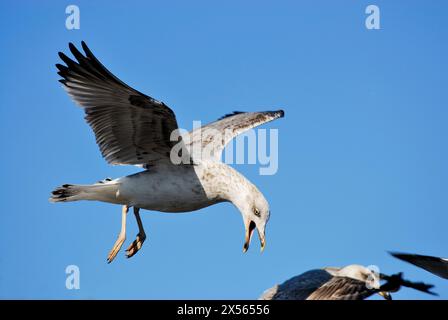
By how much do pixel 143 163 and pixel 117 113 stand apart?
2.33ft

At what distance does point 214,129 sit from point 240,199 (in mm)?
1560

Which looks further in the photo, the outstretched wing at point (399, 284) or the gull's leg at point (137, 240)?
the gull's leg at point (137, 240)

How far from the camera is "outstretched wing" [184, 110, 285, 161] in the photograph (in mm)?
10578

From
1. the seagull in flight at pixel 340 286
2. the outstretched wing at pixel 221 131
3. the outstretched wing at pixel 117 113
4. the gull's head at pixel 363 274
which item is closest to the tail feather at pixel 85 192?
the outstretched wing at pixel 117 113

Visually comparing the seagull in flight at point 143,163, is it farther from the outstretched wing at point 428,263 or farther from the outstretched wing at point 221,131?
the outstretched wing at point 428,263

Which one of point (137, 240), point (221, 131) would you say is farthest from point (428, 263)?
point (137, 240)

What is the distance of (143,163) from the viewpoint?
33.1ft

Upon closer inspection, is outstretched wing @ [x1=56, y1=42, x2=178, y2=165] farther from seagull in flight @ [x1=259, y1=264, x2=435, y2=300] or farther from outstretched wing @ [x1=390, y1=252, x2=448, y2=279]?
outstretched wing @ [x1=390, y1=252, x2=448, y2=279]

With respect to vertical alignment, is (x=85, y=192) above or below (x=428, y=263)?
above

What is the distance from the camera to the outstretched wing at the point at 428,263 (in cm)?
903

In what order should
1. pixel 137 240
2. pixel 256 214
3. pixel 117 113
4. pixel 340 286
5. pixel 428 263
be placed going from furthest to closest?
pixel 137 240, pixel 256 214, pixel 117 113, pixel 428 263, pixel 340 286

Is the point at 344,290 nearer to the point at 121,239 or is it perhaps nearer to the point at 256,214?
the point at 256,214

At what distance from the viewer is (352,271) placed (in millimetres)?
9023
